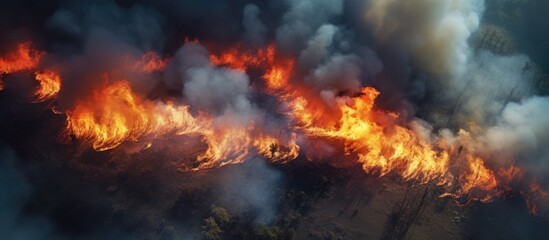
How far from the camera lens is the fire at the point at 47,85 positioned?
34.5 meters

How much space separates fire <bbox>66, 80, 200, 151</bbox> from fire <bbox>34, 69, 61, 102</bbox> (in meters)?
3.30

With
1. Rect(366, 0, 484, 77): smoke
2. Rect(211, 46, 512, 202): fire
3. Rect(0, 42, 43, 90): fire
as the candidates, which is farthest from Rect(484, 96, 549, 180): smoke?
Rect(0, 42, 43, 90): fire

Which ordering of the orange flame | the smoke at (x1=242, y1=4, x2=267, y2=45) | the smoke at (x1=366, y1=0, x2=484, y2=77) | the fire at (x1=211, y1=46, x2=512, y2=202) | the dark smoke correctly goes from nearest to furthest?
the dark smoke → the orange flame → the fire at (x1=211, y1=46, x2=512, y2=202) → the smoke at (x1=242, y1=4, x2=267, y2=45) → the smoke at (x1=366, y1=0, x2=484, y2=77)

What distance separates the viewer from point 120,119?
32.9 metres

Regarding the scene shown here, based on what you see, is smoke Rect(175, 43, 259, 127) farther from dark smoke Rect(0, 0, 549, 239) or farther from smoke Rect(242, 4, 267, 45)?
smoke Rect(242, 4, 267, 45)

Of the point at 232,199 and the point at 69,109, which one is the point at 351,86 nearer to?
the point at 232,199

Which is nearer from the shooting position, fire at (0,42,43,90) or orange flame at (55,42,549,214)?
orange flame at (55,42,549,214)

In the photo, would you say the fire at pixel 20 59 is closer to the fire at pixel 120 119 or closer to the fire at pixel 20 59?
the fire at pixel 20 59

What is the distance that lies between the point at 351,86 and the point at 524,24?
4893cm

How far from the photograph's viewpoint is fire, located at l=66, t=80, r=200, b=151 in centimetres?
3164

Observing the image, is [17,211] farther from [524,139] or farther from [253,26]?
[524,139]

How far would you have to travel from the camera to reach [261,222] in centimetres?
2756

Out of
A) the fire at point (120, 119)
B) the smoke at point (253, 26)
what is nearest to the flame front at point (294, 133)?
the fire at point (120, 119)

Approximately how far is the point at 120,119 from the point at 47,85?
27.7 ft
